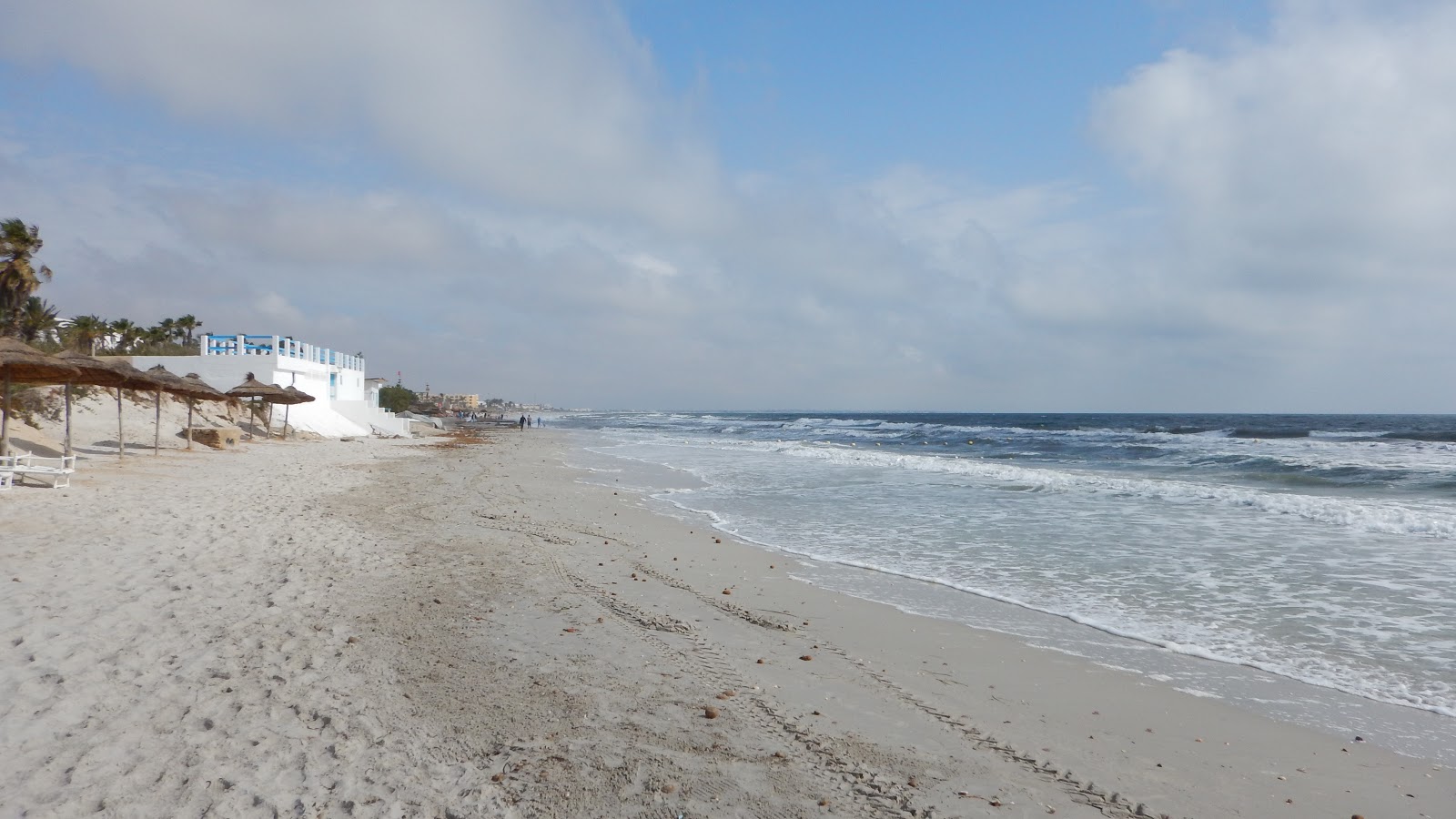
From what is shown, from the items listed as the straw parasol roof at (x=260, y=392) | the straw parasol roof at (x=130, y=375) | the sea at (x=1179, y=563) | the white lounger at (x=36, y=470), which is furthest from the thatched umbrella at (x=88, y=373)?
the sea at (x=1179, y=563)

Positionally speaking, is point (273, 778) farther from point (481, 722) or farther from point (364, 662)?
point (364, 662)

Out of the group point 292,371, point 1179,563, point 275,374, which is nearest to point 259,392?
point 275,374

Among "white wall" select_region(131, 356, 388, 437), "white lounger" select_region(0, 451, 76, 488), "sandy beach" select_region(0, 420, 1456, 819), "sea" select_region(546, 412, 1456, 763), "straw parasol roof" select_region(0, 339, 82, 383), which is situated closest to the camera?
"sandy beach" select_region(0, 420, 1456, 819)

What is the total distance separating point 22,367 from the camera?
12383 millimetres

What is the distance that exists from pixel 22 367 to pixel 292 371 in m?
21.9

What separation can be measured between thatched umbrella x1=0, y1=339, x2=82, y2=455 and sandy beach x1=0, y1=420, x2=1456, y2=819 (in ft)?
20.6

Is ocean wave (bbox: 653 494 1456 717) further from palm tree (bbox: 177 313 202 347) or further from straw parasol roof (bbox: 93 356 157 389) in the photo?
palm tree (bbox: 177 313 202 347)

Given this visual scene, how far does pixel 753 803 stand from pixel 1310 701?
13.8ft

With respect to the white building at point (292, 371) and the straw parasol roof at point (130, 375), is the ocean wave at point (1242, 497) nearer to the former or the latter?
the straw parasol roof at point (130, 375)

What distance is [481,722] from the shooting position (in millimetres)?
4086

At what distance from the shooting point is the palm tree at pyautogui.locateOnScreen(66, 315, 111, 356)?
109 ft

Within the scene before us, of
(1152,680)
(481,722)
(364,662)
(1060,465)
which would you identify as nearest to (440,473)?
(364,662)

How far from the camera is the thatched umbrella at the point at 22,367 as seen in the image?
12125 millimetres

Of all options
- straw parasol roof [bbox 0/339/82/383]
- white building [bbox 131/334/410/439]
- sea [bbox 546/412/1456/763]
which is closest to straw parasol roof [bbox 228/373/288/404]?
white building [bbox 131/334/410/439]
